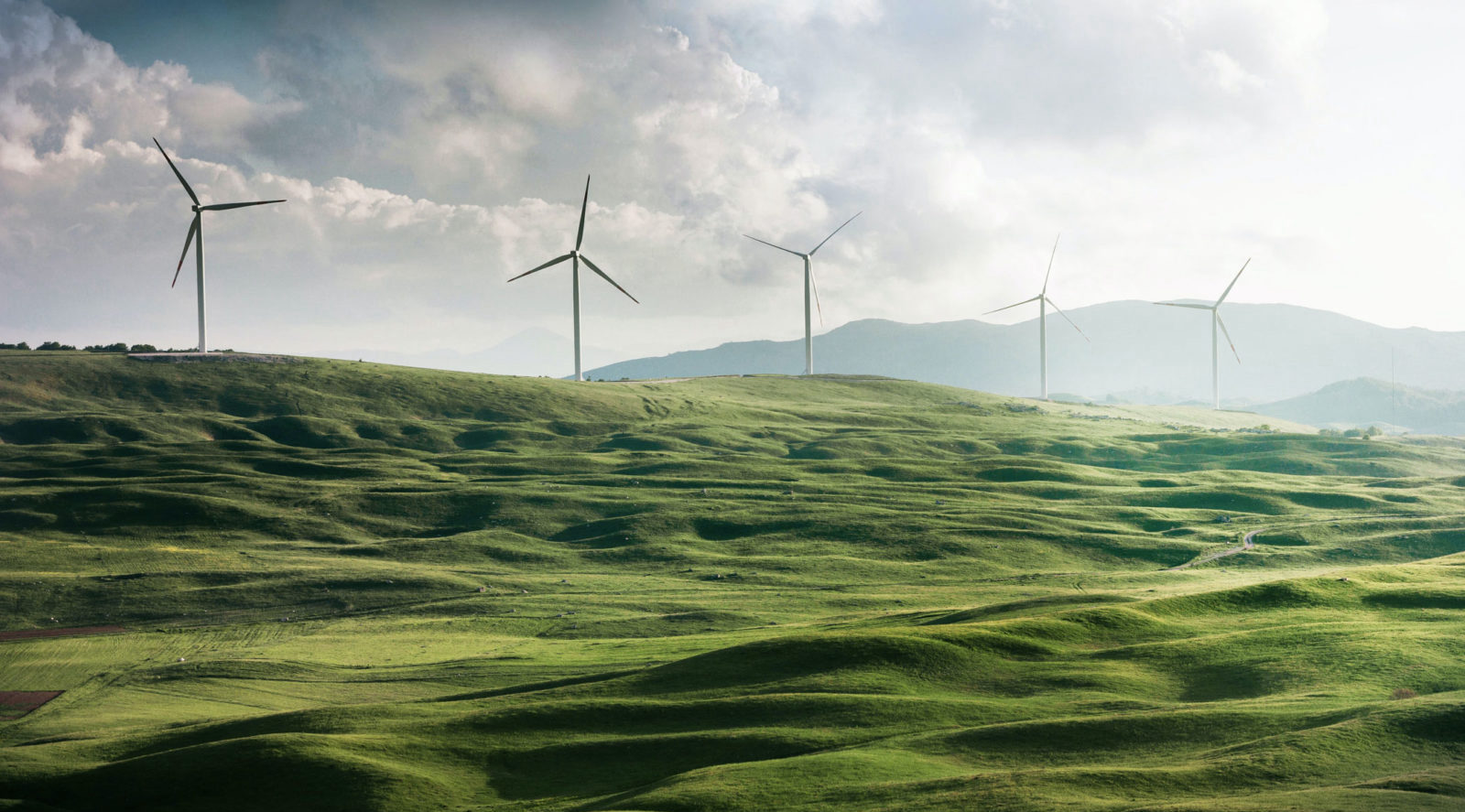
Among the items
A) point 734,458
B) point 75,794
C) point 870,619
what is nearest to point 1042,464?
point 734,458

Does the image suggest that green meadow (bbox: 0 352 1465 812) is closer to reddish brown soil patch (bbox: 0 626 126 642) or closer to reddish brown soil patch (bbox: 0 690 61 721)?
reddish brown soil patch (bbox: 0 626 126 642)

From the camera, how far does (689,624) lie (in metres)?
90.1

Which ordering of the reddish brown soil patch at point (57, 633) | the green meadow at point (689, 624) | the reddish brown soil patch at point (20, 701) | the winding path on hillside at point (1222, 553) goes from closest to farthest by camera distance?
the green meadow at point (689, 624) → the reddish brown soil patch at point (20, 701) → the reddish brown soil patch at point (57, 633) → the winding path on hillside at point (1222, 553)

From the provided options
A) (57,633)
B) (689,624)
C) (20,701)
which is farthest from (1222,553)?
(57,633)

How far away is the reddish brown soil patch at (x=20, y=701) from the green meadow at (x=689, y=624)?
1.52 m

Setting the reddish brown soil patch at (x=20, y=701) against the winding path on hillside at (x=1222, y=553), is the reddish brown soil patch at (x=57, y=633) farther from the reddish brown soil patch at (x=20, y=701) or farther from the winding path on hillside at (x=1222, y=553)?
the winding path on hillside at (x=1222, y=553)

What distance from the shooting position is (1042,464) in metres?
182

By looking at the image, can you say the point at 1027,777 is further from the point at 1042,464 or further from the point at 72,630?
the point at 1042,464

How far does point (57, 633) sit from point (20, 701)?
2705 centimetres

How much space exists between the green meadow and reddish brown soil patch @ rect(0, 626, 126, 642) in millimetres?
1258

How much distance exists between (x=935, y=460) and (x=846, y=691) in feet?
459

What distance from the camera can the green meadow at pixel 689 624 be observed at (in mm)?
39562

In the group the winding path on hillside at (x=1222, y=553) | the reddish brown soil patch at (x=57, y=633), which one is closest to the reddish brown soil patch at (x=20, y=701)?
the reddish brown soil patch at (x=57, y=633)

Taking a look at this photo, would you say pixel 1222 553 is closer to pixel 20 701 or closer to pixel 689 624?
pixel 689 624
